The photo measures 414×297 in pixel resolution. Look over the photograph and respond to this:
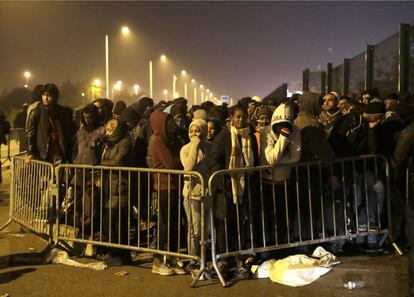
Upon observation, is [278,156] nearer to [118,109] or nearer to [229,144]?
[229,144]

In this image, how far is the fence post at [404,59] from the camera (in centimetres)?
1084

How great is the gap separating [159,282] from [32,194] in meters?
2.71

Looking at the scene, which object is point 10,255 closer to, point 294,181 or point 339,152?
point 294,181

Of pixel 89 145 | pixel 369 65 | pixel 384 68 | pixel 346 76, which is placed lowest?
pixel 89 145

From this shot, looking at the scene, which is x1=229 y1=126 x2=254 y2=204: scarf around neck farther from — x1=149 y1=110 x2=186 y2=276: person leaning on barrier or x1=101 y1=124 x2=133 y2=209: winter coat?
x1=101 y1=124 x2=133 y2=209: winter coat

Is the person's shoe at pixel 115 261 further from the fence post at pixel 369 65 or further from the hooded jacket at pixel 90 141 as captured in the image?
the fence post at pixel 369 65

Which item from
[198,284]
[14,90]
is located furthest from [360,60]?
[14,90]

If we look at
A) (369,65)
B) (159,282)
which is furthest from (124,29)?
(159,282)

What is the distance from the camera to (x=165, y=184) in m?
5.95

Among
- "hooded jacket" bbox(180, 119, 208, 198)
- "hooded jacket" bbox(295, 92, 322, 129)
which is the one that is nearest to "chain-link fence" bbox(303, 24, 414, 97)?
"hooded jacket" bbox(295, 92, 322, 129)

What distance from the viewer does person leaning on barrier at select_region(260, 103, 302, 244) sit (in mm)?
5734

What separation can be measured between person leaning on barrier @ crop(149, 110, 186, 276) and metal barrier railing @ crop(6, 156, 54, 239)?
1.59 m

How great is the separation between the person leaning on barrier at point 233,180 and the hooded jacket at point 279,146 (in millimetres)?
176

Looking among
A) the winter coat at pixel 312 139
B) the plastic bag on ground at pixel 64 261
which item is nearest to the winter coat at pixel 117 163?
the plastic bag on ground at pixel 64 261
